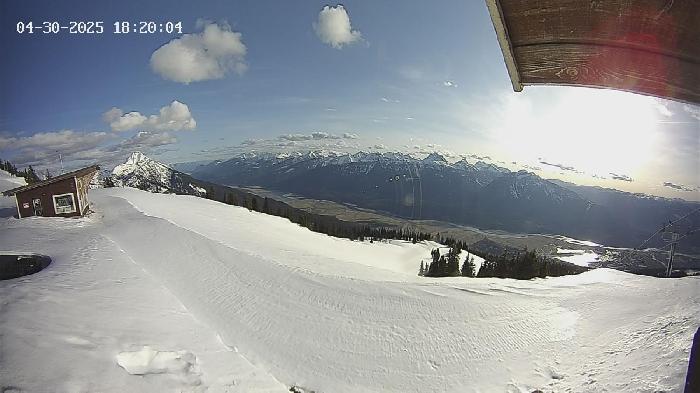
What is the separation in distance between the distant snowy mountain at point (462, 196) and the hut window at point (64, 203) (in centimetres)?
5238

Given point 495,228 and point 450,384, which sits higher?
point 450,384

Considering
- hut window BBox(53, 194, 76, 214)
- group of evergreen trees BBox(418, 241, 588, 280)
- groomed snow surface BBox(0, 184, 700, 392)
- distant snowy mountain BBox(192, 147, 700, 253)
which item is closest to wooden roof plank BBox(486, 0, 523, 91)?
groomed snow surface BBox(0, 184, 700, 392)

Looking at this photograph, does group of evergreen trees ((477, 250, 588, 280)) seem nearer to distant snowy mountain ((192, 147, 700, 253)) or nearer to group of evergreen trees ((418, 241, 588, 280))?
group of evergreen trees ((418, 241, 588, 280))

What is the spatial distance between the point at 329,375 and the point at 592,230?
12057cm

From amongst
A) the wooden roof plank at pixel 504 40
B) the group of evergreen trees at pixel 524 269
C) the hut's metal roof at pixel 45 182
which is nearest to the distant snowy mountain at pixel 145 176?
the hut's metal roof at pixel 45 182

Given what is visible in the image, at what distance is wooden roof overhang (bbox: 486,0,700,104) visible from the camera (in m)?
0.96

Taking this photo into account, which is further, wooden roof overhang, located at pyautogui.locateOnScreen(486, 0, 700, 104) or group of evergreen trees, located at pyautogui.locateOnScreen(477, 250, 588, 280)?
group of evergreen trees, located at pyautogui.locateOnScreen(477, 250, 588, 280)

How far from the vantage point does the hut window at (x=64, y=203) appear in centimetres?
912

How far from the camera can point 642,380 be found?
3527mm

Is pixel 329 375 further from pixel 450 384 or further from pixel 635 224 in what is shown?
pixel 635 224

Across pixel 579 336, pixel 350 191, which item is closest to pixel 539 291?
pixel 579 336

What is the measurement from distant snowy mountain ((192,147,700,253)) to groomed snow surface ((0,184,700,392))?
52.6m

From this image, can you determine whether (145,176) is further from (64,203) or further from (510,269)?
(510,269)

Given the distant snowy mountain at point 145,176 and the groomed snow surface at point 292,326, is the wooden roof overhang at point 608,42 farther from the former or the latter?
the distant snowy mountain at point 145,176
